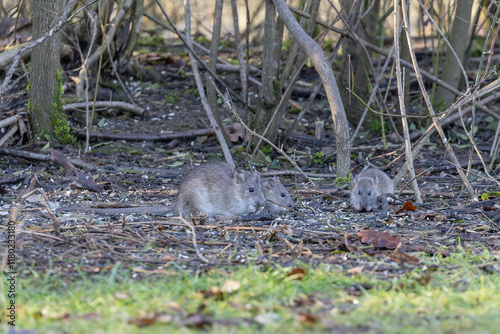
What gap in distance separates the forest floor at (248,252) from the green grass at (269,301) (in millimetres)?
12

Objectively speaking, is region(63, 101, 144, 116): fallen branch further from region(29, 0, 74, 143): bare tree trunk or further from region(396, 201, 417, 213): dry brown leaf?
region(396, 201, 417, 213): dry brown leaf

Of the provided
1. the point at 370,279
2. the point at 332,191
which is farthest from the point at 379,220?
the point at 370,279

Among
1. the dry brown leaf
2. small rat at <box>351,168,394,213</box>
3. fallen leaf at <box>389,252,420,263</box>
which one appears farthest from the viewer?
small rat at <box>351,168,394,213</box>

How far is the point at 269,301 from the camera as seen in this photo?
3736 millimetres

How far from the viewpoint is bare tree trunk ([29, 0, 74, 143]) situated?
8.51 metres

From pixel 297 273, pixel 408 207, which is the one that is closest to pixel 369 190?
pixel 408 207

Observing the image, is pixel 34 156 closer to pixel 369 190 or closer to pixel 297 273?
pixel 369 190

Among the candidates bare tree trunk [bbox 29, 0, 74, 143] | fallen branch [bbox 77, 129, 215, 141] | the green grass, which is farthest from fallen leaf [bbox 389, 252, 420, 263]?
bare tree trunk [bbox 29, 0, 74, 143]

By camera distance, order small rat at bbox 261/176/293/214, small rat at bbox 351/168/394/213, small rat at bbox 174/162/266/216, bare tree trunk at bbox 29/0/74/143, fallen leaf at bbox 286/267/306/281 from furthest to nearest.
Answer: bare tree trunk at bbox 29/0/74/143, small rat at bbox 261/176/293/214, small rat at bbox 174/162/266/216, small rat at bbox 351/168/394/213, fallen leaf at bbox 286/267/306/281

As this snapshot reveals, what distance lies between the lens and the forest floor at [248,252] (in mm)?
3555

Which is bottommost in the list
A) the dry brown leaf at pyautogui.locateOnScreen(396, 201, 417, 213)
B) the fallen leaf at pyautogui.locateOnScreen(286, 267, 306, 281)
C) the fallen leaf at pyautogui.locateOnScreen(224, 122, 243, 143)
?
the dry brown leaf at pyautogui.locateOnScreen(396, 201, 417, 213)

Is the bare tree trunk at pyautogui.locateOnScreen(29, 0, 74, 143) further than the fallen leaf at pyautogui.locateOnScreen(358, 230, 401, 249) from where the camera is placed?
Yes

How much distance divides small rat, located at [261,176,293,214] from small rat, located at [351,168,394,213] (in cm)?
76

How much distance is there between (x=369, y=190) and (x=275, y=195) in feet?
3.62
